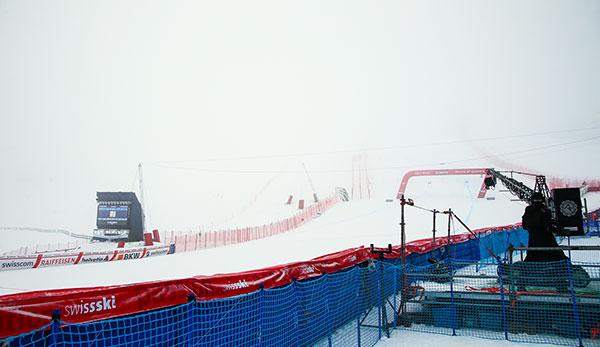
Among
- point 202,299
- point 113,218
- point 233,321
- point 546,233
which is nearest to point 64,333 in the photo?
point 202,299

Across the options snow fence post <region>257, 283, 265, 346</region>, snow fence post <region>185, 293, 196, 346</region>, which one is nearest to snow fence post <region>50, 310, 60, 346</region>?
snow fence post <region>185, 293, 196, 346</region>

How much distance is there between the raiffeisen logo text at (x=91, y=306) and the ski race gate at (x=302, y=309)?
11mm

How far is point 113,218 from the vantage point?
127ft

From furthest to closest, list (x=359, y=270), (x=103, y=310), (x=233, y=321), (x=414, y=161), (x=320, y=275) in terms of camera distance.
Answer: (x=414, y=161) < (x=359, y=270) < (x=320, y=275) < (x=233, y=321) < (x=103, y=310)

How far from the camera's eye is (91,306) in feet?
13.4

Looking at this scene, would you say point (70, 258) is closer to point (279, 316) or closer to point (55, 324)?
point (279, 316)

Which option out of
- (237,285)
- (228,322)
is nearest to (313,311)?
(228,322)

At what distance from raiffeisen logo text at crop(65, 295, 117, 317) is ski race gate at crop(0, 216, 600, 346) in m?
0.01

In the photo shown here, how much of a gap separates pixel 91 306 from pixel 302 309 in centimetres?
415

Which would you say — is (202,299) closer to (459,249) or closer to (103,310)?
(103,310)

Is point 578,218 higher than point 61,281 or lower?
higher

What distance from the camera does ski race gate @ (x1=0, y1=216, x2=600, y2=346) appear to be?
13.2 feet

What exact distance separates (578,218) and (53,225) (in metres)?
101

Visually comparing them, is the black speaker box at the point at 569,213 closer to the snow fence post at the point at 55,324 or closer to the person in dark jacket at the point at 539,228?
the person in dark jacket at the point at 539,228
